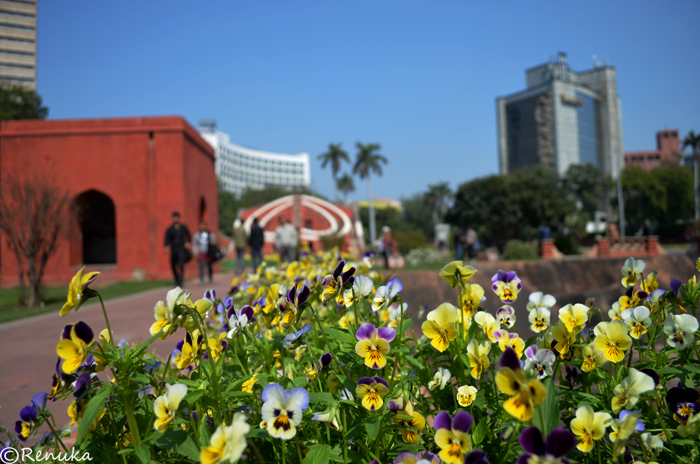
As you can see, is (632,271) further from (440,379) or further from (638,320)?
(440,379)

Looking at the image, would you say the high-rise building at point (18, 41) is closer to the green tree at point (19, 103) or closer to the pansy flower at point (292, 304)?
the green tree at point (19, 103)

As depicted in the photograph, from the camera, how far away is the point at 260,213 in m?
32.9

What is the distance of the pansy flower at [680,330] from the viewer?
3.89ft

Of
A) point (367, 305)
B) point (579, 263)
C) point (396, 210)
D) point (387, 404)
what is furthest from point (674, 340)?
point (396, 210)

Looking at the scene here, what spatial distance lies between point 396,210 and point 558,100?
32614 millimetres

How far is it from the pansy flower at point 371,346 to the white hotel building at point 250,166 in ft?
341

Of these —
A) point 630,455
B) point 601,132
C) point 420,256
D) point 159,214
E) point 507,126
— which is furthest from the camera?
point 507,126

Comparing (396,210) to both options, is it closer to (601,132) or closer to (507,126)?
(507,126)

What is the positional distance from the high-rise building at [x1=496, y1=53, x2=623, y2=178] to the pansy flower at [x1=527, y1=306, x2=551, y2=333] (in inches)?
3313

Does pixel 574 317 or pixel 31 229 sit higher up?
pixel 31 229

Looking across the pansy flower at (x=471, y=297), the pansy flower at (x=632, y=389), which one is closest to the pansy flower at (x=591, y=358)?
the pansy flower at (x=632, y=389)

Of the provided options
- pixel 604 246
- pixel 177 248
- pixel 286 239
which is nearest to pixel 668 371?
pixel 177 248

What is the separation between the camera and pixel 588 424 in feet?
3.23

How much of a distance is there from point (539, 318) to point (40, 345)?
15.4ft
